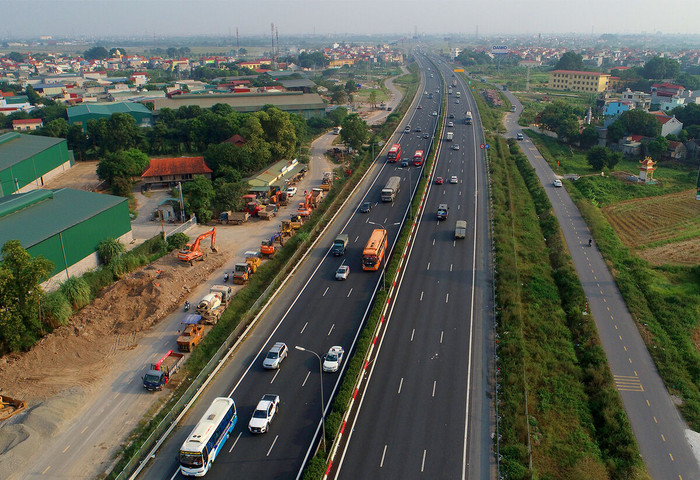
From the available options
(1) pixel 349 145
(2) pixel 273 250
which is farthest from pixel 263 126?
(2) pixel 273 250

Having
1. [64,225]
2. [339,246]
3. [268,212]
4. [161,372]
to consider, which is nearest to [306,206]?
[268,212]

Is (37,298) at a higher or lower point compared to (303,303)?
higher

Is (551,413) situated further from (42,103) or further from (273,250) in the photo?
(42,103)

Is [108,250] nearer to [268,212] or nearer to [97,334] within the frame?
[97,334]

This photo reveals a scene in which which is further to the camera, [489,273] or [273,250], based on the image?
[273,250]

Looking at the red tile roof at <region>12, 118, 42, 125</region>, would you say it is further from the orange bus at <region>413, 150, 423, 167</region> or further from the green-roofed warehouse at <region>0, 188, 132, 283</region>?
the orange bus at <region>413, 150, 423, 167</region>

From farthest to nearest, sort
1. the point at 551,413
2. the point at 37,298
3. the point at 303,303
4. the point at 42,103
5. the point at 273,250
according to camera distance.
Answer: the point at 42,103 → the point at 273,250 → the point at 303,303 → the point at 37,298 → the point at 551,413

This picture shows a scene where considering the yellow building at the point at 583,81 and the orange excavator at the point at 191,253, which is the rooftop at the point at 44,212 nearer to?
the orange excavator at the point at 191,253
